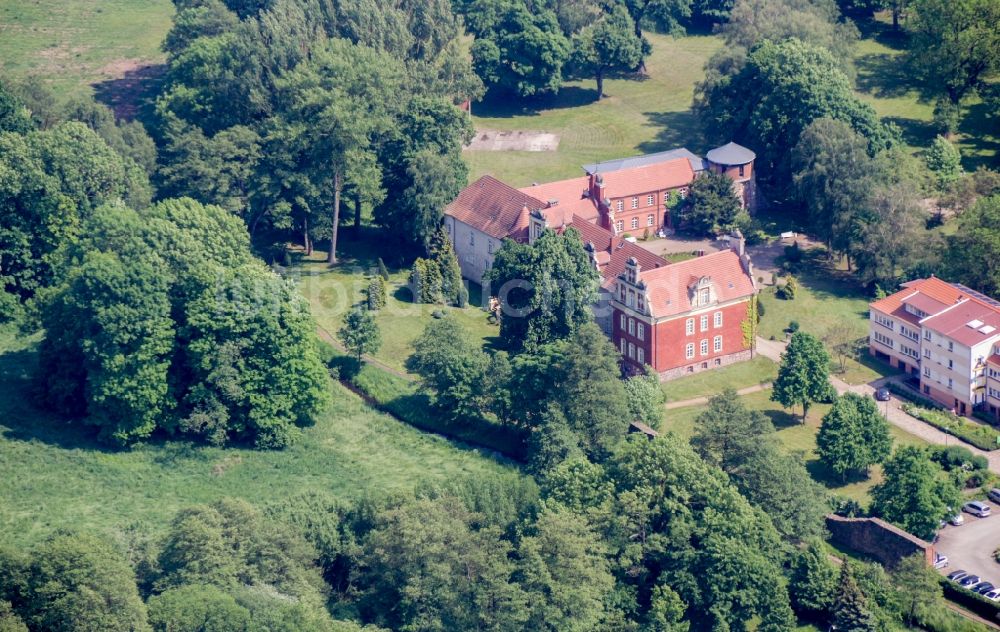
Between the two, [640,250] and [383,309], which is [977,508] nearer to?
[640,250]

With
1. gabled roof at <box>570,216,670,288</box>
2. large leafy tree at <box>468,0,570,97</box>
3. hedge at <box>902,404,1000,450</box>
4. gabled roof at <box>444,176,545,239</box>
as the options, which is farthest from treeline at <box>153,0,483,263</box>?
hedge at <box>902,404,1000,450</box>

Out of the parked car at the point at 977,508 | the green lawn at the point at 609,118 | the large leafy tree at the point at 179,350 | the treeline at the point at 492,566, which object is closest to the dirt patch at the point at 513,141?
the green lawn at the point at 609,118

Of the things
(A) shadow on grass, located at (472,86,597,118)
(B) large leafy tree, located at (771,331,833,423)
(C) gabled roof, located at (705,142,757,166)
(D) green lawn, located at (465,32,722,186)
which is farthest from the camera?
(A) shadow on grass, located at (472,86,597,118)

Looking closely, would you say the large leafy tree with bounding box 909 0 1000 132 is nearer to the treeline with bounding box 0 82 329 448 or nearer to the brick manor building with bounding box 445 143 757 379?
the brick manor building with bounding box 445 143 757 379

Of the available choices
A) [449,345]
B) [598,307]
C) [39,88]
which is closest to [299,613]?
[449,345]

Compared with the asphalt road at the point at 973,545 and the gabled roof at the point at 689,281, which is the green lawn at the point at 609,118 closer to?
the gabled roof at the point at 689,281

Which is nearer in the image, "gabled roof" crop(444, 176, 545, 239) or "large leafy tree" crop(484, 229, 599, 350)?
"large leafy tree" crop(484, 229, 599, 350)
